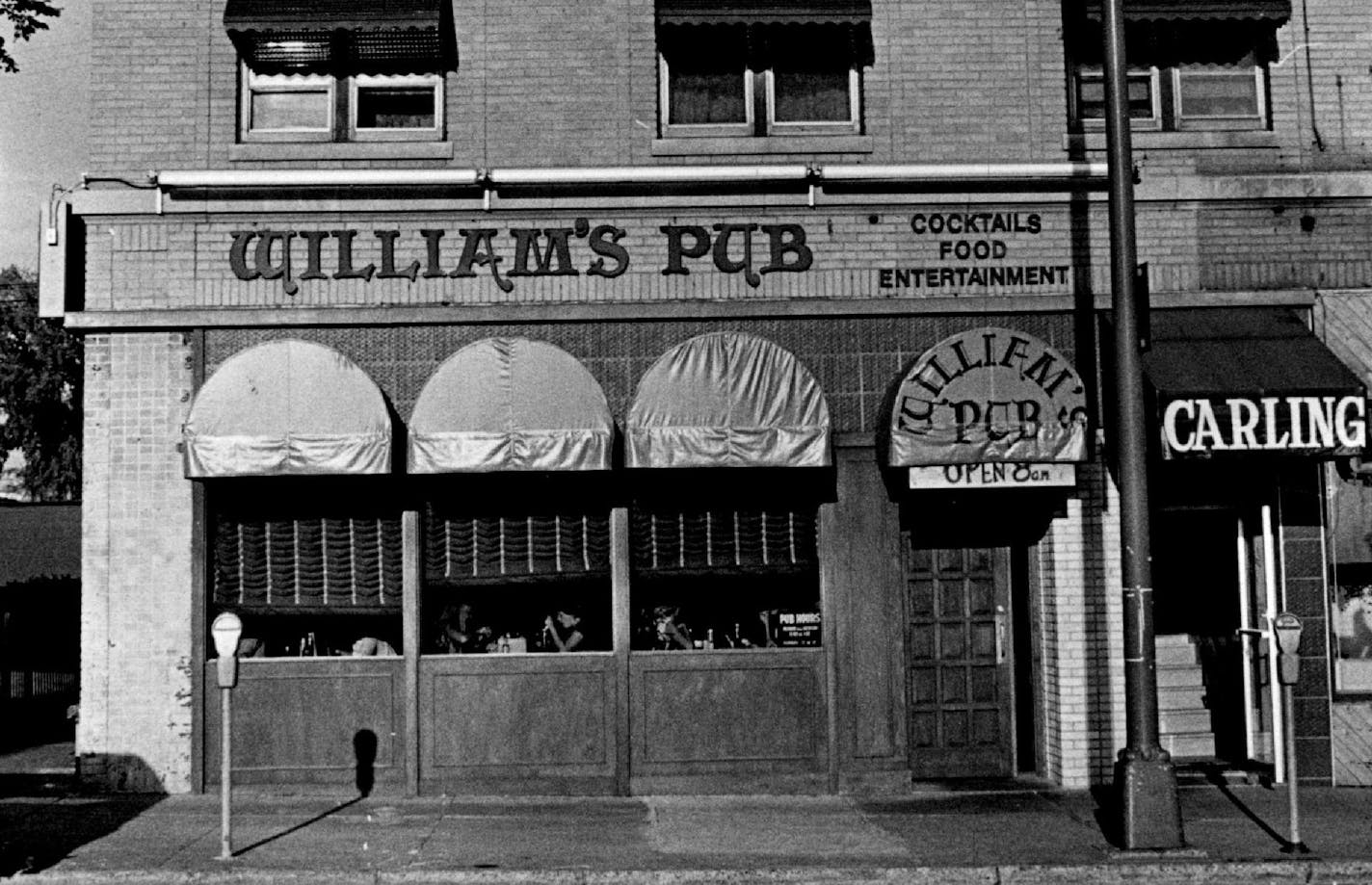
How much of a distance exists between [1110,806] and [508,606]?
199 inches

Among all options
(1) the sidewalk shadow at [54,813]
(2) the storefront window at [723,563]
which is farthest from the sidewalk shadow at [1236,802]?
(1) the sidewalk shadow at [54,813]

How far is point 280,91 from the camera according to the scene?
41.4 feet

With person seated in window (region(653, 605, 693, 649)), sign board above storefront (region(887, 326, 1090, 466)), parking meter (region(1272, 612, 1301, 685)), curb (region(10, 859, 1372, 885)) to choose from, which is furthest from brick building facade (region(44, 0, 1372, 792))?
curb (region(10, 859, 1372, 885))

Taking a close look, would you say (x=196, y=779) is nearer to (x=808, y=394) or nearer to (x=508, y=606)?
(x=508, y=606)

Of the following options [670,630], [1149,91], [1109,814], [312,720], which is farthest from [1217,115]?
[312,720]

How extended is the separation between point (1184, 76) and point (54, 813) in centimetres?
1111

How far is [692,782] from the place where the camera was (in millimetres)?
12094

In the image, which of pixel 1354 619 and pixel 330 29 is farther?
pixel 1354 619

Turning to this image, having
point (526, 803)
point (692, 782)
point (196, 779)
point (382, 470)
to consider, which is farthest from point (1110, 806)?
point (196, 779)

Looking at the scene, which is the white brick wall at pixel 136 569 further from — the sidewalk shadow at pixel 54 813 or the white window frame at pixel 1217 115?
the white window frame at pixel 1217 115

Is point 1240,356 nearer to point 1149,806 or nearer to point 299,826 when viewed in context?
point 1149,806

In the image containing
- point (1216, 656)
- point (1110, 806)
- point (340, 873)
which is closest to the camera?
point (340, 873)

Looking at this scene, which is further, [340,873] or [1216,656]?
[1216,656]

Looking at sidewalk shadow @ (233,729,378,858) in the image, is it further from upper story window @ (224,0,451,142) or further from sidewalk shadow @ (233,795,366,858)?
upper story window @ (224,0,451,142)
